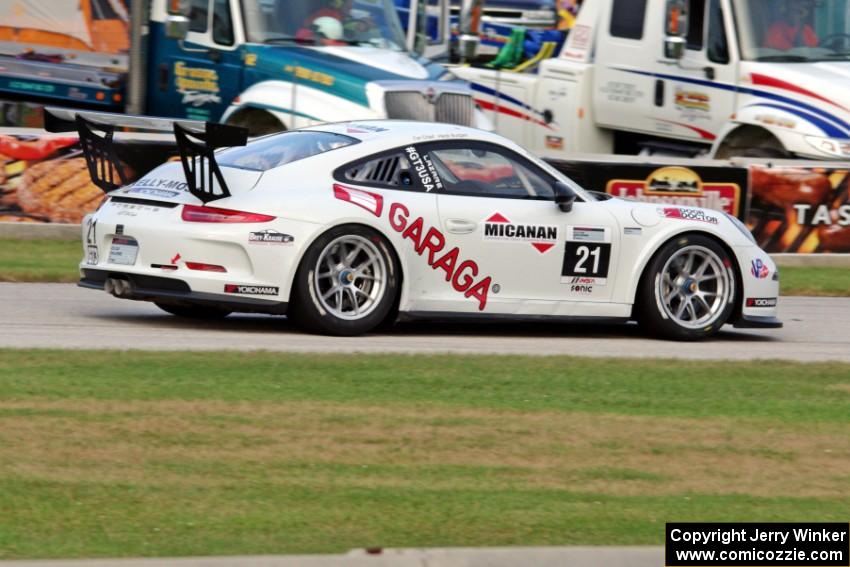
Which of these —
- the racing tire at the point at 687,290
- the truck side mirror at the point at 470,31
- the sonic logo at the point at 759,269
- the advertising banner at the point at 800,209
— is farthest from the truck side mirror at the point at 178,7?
the sonic logo at the point at 759,269

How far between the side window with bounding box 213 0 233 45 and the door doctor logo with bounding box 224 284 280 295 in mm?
7708

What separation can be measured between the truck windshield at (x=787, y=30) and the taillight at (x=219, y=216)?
29.4ft

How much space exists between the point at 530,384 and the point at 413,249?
178 cm

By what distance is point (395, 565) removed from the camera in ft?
16.3

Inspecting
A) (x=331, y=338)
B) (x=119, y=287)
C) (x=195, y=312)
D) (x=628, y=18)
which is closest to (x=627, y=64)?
(x=628, y=18)

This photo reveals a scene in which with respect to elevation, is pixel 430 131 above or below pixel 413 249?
above

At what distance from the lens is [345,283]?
10023mm

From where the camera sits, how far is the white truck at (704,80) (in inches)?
664

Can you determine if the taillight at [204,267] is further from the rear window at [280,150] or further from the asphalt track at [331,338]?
the rear window at [280,150]

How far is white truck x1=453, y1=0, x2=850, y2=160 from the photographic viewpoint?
16.9 metres

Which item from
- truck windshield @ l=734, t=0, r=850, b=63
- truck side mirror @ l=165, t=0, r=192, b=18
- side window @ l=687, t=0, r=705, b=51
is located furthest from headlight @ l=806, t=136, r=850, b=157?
truck side mirror @ l=165, t=0, r=192, b=18

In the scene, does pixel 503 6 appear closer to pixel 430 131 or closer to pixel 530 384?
pixel 430 131

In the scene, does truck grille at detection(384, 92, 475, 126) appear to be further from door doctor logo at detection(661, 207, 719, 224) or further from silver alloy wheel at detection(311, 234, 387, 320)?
silver alloy wheel at detection(311, 234, 387, 320)

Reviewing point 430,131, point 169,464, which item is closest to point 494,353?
point 430,131
